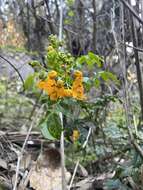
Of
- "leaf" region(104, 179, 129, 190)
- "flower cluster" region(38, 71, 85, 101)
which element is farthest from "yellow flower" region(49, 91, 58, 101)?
"leaf" region(104, 179, 129, 190)

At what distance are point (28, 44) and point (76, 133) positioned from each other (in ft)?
4.91

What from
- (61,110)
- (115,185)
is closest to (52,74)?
(61,110)

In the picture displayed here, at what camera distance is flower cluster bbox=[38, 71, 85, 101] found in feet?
5.34

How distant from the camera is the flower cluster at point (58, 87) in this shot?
5.34ft

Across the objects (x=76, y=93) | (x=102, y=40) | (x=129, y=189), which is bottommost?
(x=129, y=189)

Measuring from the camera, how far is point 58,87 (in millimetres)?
1631

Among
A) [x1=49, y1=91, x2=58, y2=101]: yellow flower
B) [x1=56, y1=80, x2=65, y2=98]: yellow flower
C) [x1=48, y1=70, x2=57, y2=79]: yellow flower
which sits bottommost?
[x1=49, y1=91, x2=58, y2=101]: yellow flower

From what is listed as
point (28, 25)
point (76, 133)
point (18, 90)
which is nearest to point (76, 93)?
point (76, 133)

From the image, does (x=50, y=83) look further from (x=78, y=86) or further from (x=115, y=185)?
(x=115, y=185)

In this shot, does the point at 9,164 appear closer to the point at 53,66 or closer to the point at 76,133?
the point at 76,133

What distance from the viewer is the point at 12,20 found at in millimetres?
3172

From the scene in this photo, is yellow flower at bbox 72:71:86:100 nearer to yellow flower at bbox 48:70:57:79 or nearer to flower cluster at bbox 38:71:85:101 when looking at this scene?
flower cluster at bbox 38:71:85:101

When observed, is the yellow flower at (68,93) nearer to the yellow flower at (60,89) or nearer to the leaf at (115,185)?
the yellow flower at (60,89)

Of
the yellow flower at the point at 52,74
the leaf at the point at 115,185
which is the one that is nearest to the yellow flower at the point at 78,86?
the yellow flower at the point at 52,74
